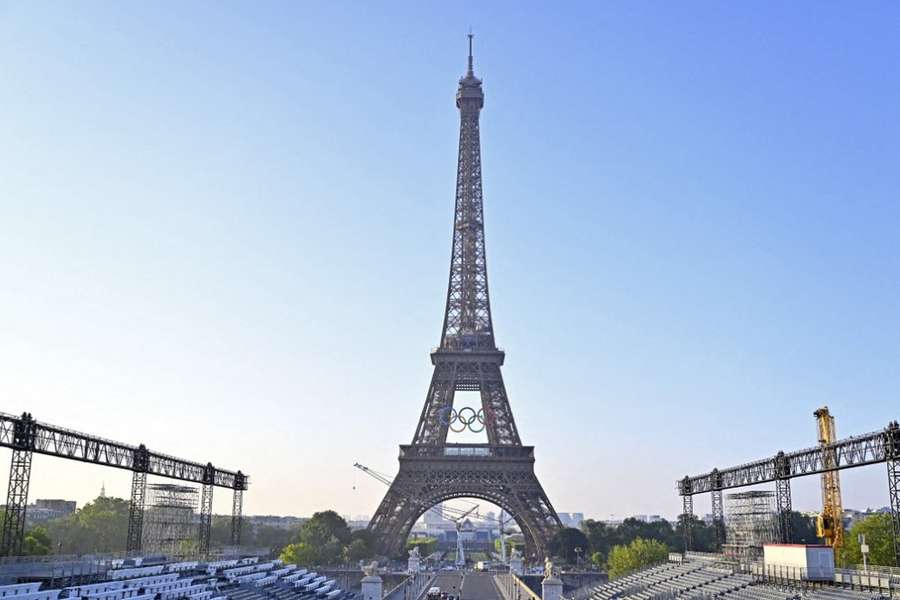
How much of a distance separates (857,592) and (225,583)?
1275 inches

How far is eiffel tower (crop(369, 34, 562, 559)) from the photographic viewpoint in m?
98.8

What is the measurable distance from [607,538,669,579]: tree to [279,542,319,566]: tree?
3542 centimetres

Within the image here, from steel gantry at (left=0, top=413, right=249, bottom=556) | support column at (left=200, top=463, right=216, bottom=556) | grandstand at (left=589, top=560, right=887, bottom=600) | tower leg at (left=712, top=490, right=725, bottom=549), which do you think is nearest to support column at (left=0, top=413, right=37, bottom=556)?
steel gantry at (left=0, top=413, right=249, bottom=556)

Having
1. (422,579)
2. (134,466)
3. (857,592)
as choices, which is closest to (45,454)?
(134,466)

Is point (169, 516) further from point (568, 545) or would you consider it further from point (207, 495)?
point (568, 545)

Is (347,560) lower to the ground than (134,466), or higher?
lower

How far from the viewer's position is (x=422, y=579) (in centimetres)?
9012

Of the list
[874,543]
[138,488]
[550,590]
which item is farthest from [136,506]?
[874,543]

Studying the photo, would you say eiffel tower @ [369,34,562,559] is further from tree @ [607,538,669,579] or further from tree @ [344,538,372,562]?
tree @ [607,538,669,579]

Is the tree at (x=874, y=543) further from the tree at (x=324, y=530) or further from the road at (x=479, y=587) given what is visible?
the tree at (x=324, y=530)

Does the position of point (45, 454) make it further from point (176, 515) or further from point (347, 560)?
point (347, 560)

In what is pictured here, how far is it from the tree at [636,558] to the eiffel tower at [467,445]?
14235 mm

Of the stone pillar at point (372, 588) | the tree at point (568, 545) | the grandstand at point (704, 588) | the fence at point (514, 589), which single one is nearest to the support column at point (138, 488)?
the stone pillar at point (372, 588)

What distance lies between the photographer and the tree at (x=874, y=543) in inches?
2685
